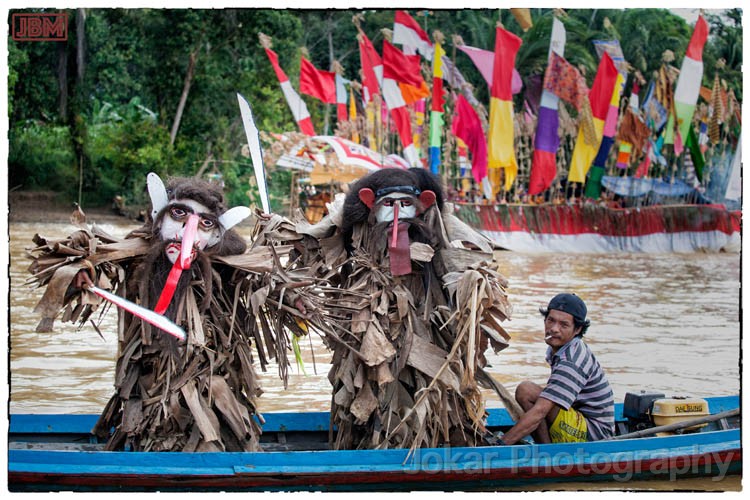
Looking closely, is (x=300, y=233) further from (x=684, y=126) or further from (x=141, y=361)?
(x=684, y=126)

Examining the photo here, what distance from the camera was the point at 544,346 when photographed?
31.7ft

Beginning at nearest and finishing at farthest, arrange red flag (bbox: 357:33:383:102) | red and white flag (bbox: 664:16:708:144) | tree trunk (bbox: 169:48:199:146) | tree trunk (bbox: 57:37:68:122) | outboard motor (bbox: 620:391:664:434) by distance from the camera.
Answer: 1. outboard motor (bbox: 620:391:664:434)
2. red and white flag (bbox: 664:16:708:144)
3. red flag (bbox: 357:33:383:102)
4. tree trunk (bbox: 57:37:68:122)
5. tree trunk (bbox: 169:48:199:146)

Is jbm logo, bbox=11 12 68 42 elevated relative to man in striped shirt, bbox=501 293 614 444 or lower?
elevated

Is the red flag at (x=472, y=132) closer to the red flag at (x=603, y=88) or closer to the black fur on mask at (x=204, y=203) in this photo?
the red flag at (x=603, y=88)

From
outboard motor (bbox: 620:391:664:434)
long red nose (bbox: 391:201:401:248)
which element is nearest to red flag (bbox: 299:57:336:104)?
outboard motor (bbox: 620:391:664:434)

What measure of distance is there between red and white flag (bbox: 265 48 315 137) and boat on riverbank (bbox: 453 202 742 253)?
3365 mm

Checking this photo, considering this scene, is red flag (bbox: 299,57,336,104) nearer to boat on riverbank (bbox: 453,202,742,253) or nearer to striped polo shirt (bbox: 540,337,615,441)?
boat on riverbank (bbox: 453,202,742,253)

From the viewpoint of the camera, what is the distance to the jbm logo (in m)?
6.16

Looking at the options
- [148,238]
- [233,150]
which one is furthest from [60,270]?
[233,150]

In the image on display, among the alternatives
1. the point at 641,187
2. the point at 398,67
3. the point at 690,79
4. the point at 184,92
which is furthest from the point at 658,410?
the point at 641,187

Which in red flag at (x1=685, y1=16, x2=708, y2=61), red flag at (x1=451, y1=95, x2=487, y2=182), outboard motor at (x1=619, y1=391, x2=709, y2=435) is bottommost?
outboard motor at (x1=619, y1=391, x2=709, y2=435)

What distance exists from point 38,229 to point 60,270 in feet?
46.9

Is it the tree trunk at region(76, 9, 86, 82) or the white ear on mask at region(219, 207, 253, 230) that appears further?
the tree trunk at region(76, 9, 86, 82)

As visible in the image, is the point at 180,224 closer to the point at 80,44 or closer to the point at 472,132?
the point at 472,132
